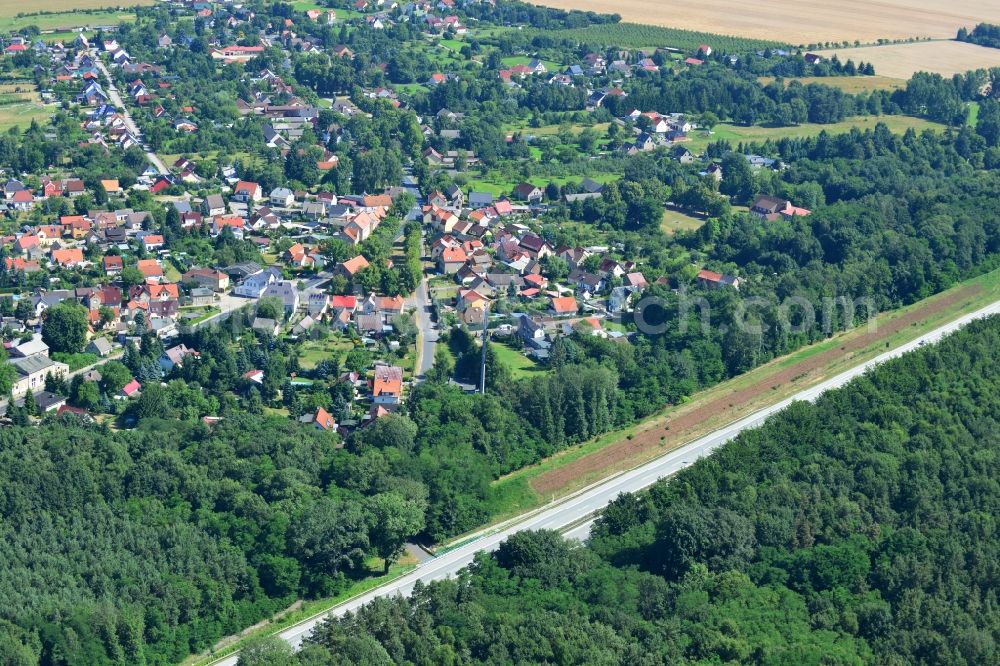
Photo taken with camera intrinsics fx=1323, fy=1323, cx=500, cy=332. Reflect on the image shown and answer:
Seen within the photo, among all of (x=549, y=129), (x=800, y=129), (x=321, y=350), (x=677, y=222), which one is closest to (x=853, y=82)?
(x=800, y=129)

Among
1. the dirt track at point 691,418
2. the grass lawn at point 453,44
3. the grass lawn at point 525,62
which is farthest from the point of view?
the grass lawn at point 453,44

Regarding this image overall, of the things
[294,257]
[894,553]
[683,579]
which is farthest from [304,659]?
[294,257]

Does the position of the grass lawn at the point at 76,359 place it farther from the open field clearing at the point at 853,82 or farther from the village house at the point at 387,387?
the open field clearing at the point at 853,82

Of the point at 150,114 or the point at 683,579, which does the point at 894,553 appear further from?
the point at 150,114

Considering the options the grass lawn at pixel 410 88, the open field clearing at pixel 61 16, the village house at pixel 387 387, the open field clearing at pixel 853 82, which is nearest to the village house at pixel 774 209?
the open field clearing at pixel 853 82

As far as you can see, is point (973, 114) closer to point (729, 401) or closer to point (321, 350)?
point (729, 401)

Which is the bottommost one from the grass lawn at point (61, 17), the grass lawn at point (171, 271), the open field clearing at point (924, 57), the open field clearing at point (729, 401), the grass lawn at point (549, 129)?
the open field clearing at point (729, 401)
